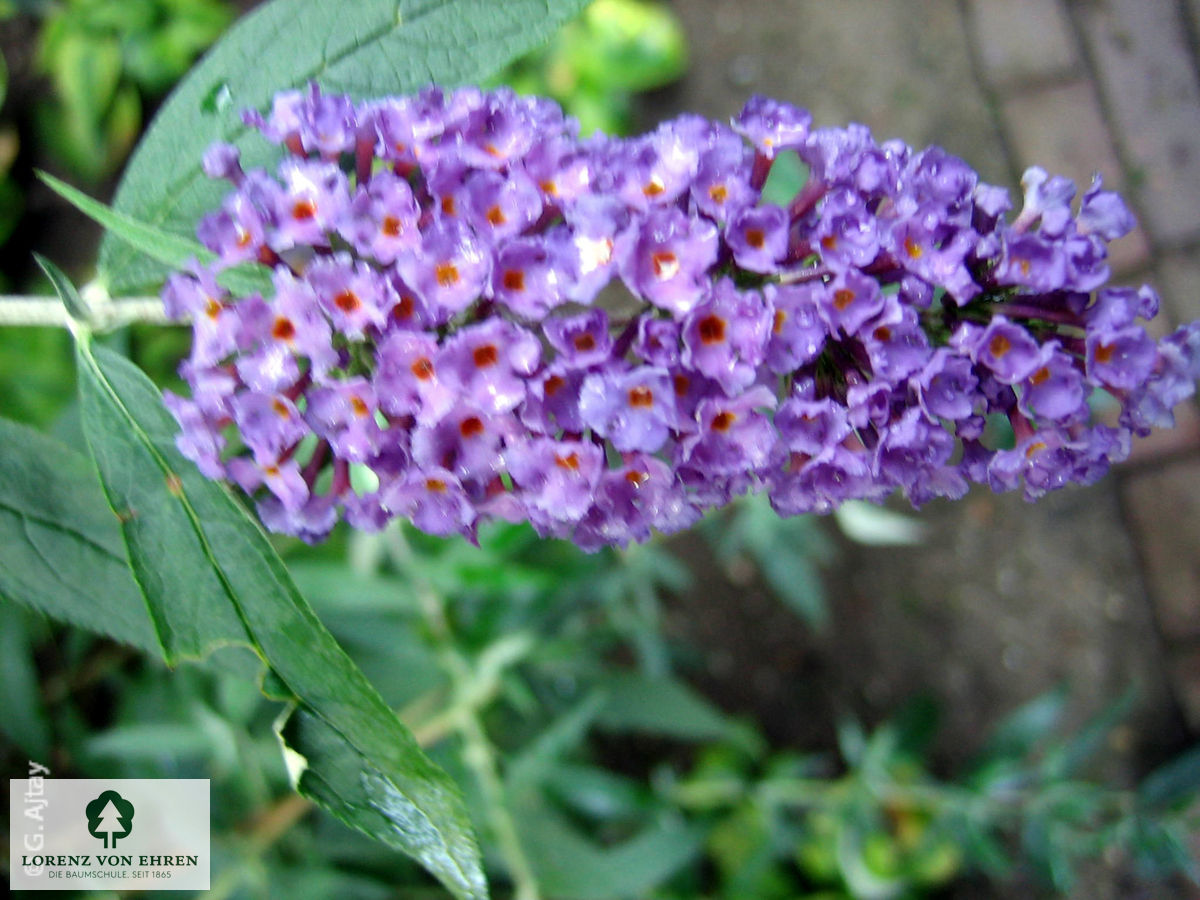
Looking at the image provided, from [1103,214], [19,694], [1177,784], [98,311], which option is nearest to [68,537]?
[98,311]

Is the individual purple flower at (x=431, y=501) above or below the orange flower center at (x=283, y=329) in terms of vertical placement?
below

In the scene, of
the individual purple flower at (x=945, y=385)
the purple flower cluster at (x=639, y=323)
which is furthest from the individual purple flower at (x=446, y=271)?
the individual purple flower at (x=945, y=385)

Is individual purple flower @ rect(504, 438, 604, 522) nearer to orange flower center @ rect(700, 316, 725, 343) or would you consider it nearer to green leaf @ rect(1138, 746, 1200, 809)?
orange flower center @ rect(700, 316, 725, 343)

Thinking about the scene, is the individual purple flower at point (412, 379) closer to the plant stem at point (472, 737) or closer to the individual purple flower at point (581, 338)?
the individual purple flower at point (581, 338)

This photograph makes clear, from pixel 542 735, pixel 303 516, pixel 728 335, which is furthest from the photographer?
pixel 542 735

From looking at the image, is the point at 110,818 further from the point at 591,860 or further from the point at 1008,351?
the point at 1008,351

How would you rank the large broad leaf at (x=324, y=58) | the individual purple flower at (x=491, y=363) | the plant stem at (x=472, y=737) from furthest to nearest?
the plant stem at (x=472, y=737)
the large broad leaf at (x=324, y=58)
the individual purple flower at (x=491, y=363)

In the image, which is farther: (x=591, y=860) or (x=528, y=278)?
(x=591, y=860)
